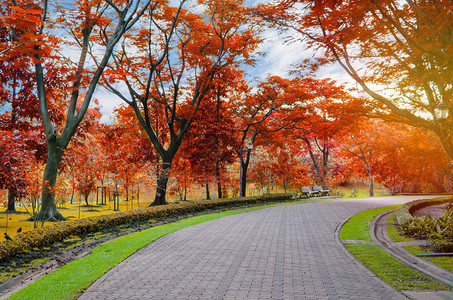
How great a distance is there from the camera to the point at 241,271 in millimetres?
6078

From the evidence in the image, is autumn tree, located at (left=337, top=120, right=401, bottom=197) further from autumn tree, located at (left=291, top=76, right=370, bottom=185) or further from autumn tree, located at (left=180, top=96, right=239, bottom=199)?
autumn tree, located at (left=180, top=96, right=239, bottom=199)

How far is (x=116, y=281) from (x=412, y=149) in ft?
78.6

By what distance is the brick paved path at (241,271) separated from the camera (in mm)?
4918

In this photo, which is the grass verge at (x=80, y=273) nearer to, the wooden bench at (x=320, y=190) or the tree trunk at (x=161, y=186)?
the tree trunk at (x=161, y=186)

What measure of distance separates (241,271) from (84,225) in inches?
244

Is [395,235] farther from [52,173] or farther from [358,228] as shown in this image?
[52,173]

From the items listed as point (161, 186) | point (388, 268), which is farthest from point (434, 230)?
point (161, 186)

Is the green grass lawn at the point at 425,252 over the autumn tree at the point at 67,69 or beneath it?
beneath

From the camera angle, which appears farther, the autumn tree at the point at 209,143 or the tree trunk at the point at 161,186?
the autumn tree at the point at 209,143

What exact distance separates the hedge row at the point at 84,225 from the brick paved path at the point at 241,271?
2.54 metres

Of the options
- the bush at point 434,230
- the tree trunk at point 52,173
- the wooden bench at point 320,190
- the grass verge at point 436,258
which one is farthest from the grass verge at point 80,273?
the wooden bench at point 320,190

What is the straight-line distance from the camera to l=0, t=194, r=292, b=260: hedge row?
7.38m

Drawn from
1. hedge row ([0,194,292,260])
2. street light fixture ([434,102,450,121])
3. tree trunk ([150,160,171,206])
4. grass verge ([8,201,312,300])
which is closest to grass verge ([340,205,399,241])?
street light fixture ([434,102,450,121])

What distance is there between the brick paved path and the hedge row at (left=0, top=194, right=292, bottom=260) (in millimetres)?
2541
